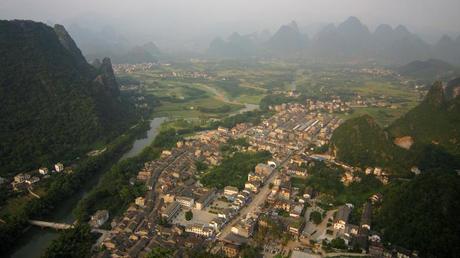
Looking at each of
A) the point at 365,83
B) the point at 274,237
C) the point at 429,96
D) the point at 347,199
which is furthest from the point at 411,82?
the point at 274,237

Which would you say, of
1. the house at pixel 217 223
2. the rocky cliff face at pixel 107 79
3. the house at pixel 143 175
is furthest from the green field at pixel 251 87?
the house at pixel 217 223

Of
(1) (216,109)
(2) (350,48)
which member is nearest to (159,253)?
(1) (216,109)

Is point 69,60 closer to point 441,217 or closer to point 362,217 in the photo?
point 362,217

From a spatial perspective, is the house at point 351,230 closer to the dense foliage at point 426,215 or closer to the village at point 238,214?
the village at point 238,214

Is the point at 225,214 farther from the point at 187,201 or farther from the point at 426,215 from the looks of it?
the point at 426,215

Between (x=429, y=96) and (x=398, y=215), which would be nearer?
(x=398, y=215)

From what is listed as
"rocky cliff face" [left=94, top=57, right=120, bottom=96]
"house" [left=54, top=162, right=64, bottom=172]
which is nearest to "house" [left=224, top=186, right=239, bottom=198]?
"house" [left=54, top=162, right=64, bottom=172]
